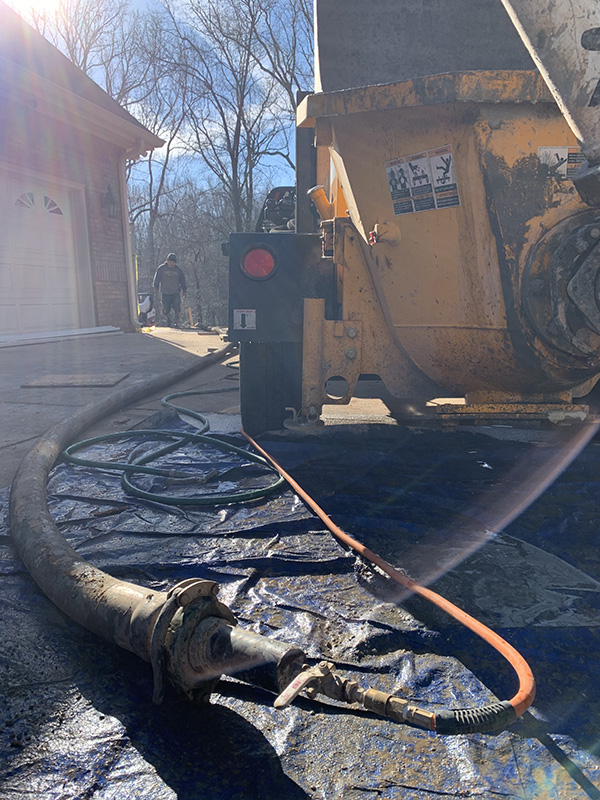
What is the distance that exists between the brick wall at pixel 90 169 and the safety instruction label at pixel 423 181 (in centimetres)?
820

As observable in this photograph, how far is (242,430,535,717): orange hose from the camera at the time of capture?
1.23 metres

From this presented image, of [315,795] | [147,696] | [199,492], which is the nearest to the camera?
[315,795]

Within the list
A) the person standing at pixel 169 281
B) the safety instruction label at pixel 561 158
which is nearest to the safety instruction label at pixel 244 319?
the safety instruction label at pixel 561 158

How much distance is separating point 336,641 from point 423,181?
190cm

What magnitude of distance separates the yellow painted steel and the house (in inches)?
312

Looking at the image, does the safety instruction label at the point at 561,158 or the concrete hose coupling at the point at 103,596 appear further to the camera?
the safety instruction label at the point at 561,158

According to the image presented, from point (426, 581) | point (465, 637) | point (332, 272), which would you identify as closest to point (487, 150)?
point (332, 272)

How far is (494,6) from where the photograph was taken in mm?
3566

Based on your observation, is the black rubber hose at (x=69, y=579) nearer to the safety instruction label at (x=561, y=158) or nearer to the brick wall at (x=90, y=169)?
the safety instruction label at (x=561, y=158)

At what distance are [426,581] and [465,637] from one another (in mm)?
306

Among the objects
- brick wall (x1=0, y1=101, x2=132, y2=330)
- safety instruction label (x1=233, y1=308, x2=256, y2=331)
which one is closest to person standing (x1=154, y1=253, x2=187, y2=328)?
brick wall (x1=0, y1=101, x2=132, y2=330)

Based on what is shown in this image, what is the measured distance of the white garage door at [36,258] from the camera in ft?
31.2

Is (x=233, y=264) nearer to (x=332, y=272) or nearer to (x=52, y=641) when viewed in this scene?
(x=332, y=272)

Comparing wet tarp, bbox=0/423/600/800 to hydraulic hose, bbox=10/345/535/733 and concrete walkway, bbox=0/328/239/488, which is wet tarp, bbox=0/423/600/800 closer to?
hydraulic hose, bbox=10/345/535/733
